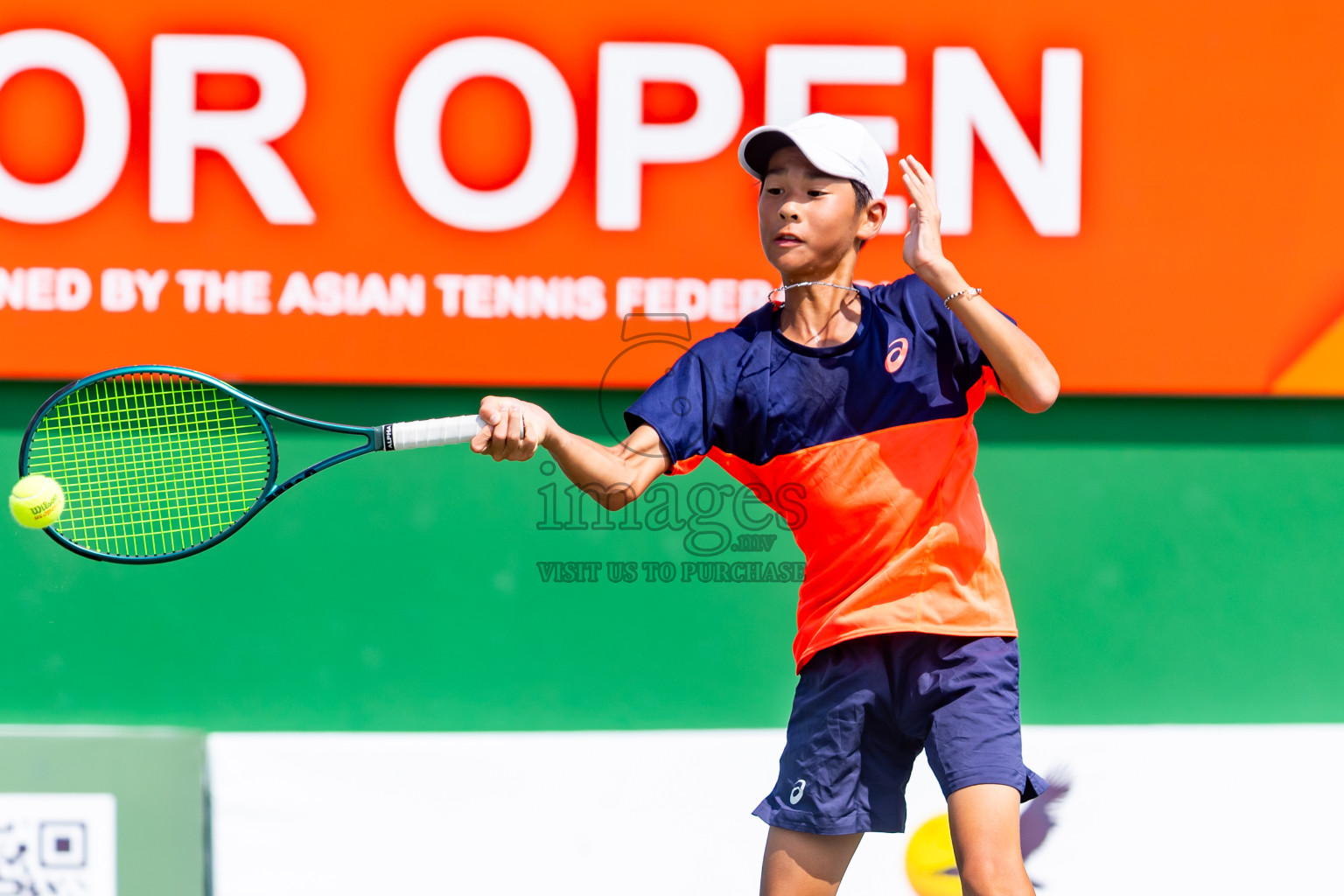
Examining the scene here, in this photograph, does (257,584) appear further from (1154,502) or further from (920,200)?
(1154,502)

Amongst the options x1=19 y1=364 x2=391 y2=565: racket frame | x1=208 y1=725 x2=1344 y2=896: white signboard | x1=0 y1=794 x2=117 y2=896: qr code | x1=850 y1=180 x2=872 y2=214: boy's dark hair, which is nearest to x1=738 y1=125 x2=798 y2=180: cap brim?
x1=850 y1=180 x2=872 y2=214: boy's dark hair

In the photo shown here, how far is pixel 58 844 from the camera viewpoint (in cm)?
356

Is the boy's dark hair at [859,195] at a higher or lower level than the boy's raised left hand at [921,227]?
higher

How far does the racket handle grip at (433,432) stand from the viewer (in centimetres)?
244

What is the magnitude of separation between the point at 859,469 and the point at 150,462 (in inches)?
81.2

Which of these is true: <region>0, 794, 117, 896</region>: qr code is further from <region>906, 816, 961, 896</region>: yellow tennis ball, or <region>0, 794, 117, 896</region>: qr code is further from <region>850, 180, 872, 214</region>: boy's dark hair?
<region>850, 180, 872, 214</region>: boy's dark hair

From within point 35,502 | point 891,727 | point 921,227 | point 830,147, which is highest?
point 830,147

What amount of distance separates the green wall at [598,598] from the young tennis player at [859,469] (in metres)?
1.24

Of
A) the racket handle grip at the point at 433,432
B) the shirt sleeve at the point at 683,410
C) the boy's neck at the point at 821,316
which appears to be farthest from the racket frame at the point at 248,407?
the boy's neck at the point at 821,316

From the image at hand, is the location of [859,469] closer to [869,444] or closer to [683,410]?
[869,444]

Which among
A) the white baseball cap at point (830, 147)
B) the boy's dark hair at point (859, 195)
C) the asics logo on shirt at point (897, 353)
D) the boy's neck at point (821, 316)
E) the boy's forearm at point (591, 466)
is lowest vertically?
the boy's forearm at point (591, 466)

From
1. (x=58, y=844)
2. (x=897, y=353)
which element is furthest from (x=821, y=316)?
(x=58, y=844)

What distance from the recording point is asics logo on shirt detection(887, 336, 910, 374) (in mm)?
2555

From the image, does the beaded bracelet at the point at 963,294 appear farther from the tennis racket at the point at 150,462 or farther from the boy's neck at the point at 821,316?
the tennis racket at the point at 150,462
